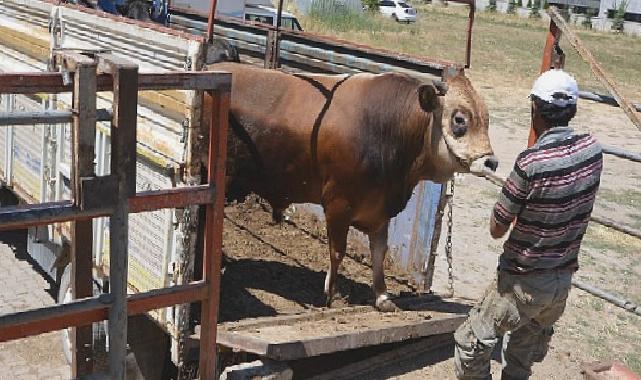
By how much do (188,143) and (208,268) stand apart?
1.01 metres

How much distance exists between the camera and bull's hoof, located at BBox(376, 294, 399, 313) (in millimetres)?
5246

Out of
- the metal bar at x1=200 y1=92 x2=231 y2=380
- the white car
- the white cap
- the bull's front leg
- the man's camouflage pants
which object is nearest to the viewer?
the metal bar at x1=200 y1=92 x2=231 y2=380

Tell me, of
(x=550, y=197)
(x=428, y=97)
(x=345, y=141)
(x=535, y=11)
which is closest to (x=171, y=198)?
(x=550, y=197)

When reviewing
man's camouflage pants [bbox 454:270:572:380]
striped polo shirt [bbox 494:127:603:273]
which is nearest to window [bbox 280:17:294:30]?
man's camouflage pants [bbox 454:270:572:380]

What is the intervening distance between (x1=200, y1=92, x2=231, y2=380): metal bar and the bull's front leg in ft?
7.32

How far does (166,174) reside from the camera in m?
4.09

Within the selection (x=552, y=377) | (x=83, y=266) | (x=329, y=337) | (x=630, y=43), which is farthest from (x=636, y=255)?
(x=630, y=43)

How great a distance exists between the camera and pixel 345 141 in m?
5.04

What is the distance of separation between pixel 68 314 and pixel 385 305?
2.95 m

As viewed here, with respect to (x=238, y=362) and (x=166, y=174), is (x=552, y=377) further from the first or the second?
(x=166, y=174)

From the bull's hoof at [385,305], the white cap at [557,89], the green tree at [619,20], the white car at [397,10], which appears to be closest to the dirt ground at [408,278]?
the bull's hoof at [385,305]

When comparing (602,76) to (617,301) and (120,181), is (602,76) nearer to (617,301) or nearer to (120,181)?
(617,301)

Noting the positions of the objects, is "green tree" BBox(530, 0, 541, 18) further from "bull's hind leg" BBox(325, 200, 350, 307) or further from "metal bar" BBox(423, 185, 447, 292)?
"bull's hind leg" BBox(325, 200, 350, 307)

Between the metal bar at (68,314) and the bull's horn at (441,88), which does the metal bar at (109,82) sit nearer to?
the metal bar at (68,314)
